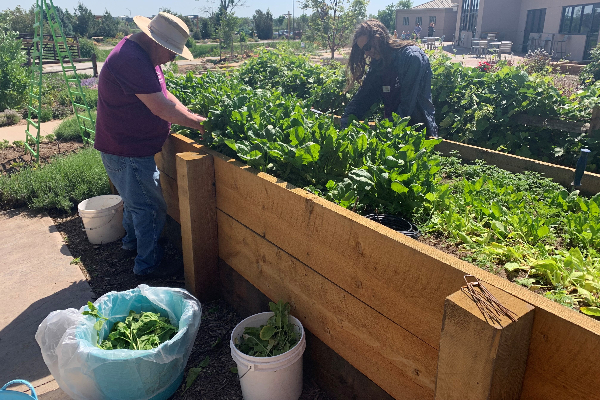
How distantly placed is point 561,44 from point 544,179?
84.0 feet

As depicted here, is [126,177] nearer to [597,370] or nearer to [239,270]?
[239,270]

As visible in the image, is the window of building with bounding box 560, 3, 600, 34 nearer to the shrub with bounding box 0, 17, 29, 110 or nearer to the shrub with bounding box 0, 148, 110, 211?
the shrub with bounding box 0, 17, 29, 110

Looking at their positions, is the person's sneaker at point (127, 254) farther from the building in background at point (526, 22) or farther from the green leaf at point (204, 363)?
the building in background at point (526, 22)

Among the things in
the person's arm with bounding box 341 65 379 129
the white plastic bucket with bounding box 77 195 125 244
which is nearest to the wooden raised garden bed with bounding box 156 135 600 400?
the white plastic bucket with bounding box 77 195 125 244

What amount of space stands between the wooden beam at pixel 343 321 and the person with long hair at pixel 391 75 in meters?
1.91

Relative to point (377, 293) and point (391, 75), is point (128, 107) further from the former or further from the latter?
point (391, 75)

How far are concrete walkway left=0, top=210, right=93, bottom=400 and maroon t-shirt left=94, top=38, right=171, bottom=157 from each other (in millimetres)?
1270

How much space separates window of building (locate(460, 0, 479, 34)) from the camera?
1441 inches

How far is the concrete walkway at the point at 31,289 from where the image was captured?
3.05 m

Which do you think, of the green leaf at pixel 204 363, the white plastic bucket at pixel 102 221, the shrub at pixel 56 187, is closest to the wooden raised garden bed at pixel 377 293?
the green leaf at pixel 204 363

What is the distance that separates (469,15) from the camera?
37344 mm

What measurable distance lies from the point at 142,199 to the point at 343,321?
7.74ft

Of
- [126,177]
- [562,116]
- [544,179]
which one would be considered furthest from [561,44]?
[126,177]

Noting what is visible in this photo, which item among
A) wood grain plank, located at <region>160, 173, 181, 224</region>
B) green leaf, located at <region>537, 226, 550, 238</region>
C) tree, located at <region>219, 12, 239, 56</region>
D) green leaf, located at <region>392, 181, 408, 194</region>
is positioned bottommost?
wood grain plank, located at <region>160, 173, 181, 224</region>
